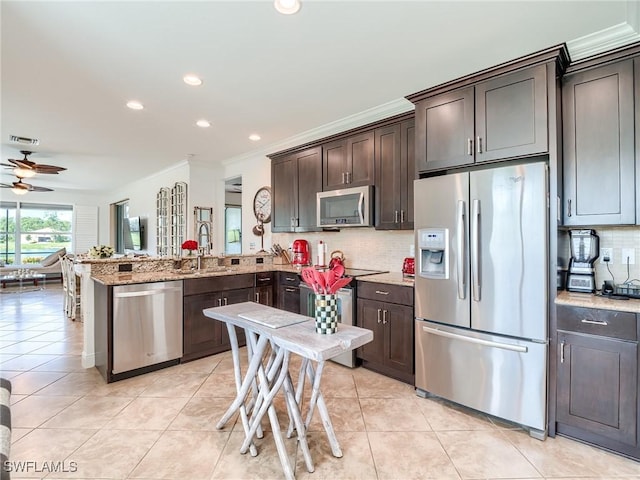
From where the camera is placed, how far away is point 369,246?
151 inches

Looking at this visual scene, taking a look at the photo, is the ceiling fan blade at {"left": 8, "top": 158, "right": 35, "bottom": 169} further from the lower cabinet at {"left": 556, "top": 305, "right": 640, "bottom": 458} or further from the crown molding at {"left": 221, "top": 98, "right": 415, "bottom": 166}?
the lower cabinet at {"left": 556, "top": 305, "right": 640, "bottom": 458}

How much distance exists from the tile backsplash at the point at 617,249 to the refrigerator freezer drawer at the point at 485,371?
79 cm

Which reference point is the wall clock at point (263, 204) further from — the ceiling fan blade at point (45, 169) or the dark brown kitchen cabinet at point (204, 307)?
the ceiling fan blade at point (45, 169)

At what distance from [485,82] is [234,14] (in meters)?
1.76

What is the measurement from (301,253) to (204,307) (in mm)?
1409

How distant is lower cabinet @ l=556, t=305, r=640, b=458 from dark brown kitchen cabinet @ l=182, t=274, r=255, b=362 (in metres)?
2.97

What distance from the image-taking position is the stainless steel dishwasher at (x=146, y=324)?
2.91 meters

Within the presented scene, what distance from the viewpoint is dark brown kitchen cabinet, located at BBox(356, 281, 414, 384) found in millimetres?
2791

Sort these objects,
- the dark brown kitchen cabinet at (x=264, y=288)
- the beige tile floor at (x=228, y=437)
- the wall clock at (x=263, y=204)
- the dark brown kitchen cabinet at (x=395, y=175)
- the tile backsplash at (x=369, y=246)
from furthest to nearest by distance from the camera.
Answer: the wall clock at (x=263, y=204) → the dark brown kitchen cabinet at (x=264, y=288) → the tile backsplash at (x=369, y=246) → the dark brown kitchen cabinet at (x=395, y=175) → the beige tile floor at (x=228, y=437)

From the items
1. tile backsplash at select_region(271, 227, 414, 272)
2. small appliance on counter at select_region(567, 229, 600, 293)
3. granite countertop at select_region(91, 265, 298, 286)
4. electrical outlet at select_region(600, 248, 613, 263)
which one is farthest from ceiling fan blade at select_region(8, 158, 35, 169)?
electrical outlet at select_region(600, 248, 613, 263)

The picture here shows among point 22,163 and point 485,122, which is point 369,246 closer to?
point 485,122

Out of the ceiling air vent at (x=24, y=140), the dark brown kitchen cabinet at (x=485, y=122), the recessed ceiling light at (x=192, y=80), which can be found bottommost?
the dark brown kitchen cabinet at (x=485, y=122)

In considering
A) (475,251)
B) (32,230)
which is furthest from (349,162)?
(32,230)

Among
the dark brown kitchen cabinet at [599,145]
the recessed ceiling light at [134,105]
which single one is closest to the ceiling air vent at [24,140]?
the recessed ceiling light at [134,105]
